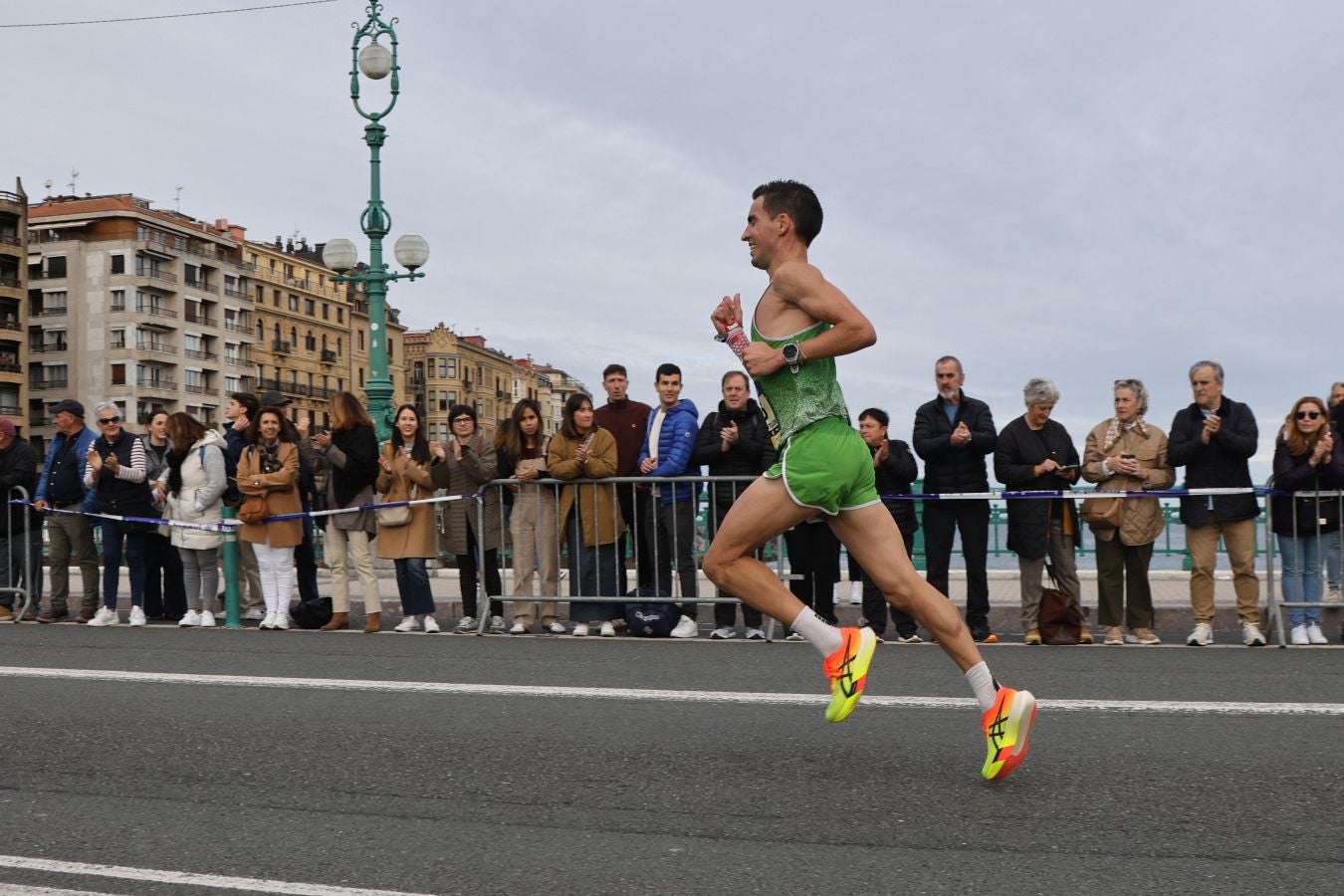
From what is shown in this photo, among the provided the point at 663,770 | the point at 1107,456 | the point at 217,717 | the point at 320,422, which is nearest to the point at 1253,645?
the point at 1107,456

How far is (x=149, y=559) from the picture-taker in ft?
43.5

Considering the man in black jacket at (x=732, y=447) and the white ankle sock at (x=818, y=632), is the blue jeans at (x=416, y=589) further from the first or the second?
the white ankle sock at (x=818, y=632)

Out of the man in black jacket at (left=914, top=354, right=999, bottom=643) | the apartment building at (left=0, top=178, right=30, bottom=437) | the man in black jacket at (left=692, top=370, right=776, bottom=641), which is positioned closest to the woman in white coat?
the man in black jacket at (left=692, top=370, right=776, bottom=641)

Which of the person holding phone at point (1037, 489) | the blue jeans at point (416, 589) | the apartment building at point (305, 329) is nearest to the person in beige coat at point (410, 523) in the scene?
the blue jeans at point (416, 589)

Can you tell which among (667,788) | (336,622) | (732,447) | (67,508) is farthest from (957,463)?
(67,508)

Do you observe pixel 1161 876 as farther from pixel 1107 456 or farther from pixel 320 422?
pixel 320 422

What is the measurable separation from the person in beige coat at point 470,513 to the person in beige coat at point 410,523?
152 mm

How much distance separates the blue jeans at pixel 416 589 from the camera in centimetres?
1191

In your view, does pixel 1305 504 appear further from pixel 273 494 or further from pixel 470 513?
pixel 273 494

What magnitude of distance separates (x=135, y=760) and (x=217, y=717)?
3.06 ft

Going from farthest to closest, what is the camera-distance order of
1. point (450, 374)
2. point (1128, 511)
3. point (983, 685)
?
point (450, 374) → point (1128, 511) → point (983, 685)

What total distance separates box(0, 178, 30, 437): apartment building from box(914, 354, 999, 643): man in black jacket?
89935mm

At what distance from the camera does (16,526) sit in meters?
13.9

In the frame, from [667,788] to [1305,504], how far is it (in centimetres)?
745
